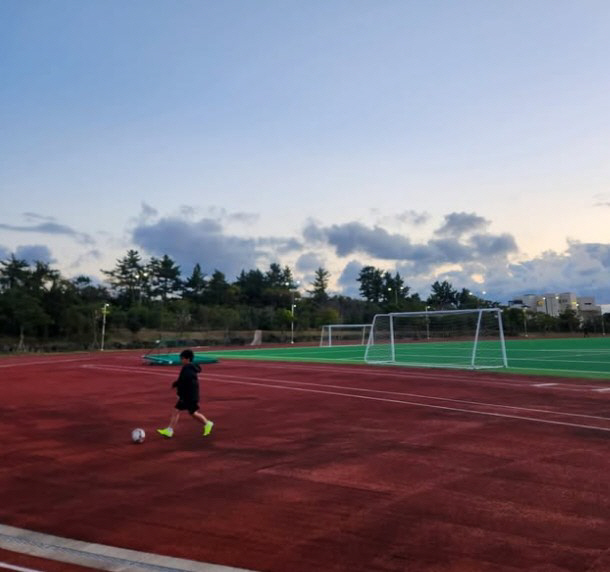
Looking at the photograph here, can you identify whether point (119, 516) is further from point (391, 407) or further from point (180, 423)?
point (391, 407)

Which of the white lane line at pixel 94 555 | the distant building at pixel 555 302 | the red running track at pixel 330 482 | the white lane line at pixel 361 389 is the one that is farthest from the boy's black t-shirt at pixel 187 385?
the distant building at pixel 555 302

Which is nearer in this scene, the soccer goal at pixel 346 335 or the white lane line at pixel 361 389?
the white lane line at pixel 361 389

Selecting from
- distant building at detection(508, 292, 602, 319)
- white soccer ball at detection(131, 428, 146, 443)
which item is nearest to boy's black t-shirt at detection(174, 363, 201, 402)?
white soccer ball at detection(131, 428, 146, 443)

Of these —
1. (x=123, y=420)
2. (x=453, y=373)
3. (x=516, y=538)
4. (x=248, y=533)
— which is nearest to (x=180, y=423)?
(x=123, y=420)

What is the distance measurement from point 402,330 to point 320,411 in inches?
928

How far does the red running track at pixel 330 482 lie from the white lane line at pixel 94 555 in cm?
13

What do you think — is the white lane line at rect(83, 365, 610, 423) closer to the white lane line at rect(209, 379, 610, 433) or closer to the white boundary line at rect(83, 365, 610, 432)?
the white boundary line at rect(83, 365, 610, 432)

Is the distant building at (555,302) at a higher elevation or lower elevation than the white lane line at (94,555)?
higher

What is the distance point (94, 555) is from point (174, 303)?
262 ft

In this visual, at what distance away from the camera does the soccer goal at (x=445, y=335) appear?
24.0 metres

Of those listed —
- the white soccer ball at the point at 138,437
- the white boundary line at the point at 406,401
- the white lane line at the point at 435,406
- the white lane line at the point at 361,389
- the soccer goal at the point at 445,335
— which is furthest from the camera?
the soccer goal at the point at 445,335

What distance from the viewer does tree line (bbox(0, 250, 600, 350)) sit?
5916cm

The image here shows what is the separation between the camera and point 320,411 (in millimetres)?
11672

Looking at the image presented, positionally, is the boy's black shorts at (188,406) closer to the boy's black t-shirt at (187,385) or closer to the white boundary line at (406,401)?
the boy's black t-shirt at (187,385)
